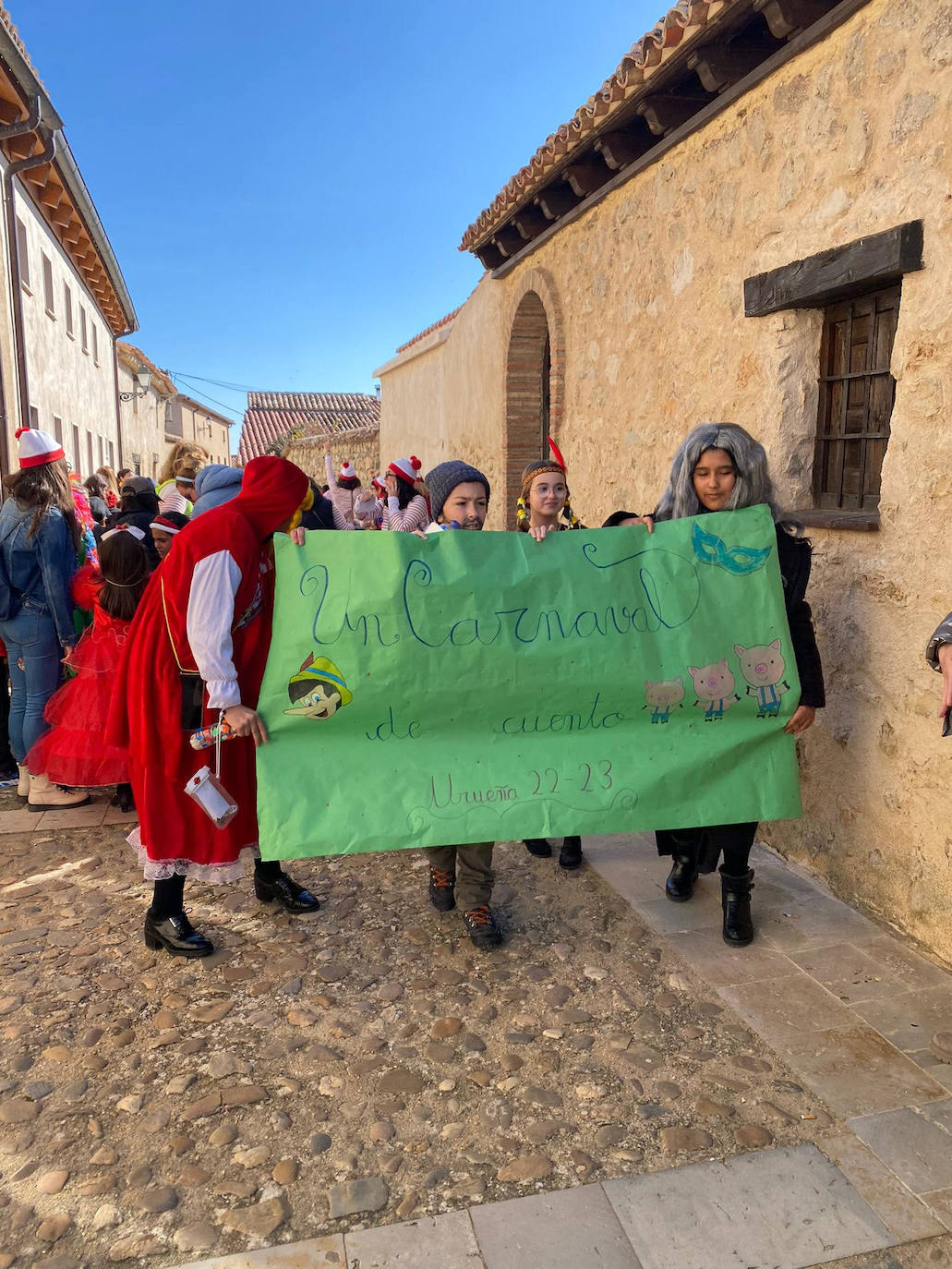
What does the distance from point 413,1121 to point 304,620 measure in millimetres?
1509

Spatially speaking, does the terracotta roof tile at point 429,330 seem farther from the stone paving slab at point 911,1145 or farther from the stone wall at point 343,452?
the stone paving slab at point 911,1145

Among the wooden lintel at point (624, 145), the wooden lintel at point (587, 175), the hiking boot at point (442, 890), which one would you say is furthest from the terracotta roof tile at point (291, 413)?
the hiking boot at point (442, 890)

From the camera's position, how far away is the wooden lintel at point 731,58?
13.5 feet

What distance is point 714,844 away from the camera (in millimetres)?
3318

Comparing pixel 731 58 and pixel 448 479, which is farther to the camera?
pixel 731 58

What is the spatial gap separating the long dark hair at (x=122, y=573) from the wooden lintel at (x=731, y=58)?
3632 millimetres

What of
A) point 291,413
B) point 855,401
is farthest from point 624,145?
point 291,413

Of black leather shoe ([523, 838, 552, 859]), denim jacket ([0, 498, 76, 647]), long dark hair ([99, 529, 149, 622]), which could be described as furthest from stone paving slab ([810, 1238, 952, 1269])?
denim jacket ([0, 498, 76, 647])

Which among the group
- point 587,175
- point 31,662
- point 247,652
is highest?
point 587,175

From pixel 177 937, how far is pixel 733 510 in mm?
2571

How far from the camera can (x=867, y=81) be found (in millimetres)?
3283

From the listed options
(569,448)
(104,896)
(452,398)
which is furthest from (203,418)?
(104,896)

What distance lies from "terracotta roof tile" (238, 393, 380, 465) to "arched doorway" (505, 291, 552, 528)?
2059 cm

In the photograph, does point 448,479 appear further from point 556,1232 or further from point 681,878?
point 556,1232
